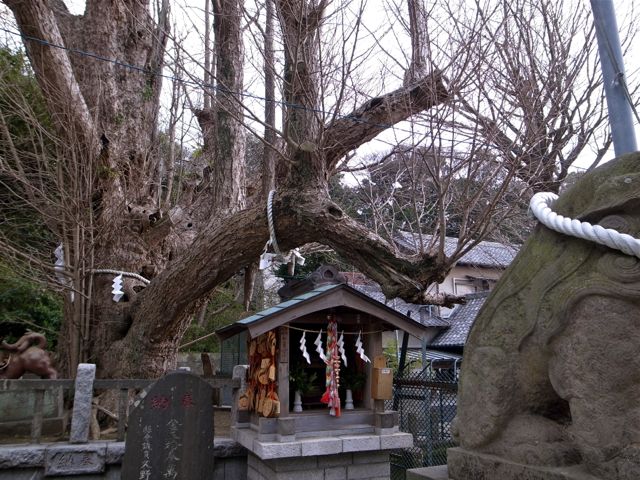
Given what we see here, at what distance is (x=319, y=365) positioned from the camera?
244 inches

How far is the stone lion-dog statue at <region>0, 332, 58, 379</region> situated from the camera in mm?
6953

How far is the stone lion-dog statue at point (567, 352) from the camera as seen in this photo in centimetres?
186

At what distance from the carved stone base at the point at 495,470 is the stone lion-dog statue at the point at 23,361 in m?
6.40

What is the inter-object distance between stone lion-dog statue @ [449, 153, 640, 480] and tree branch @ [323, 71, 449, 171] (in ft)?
11.8

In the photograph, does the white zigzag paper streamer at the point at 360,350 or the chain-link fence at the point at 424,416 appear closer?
the white zigzag paper streamer at the point at 360,350

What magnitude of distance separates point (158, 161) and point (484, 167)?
19.8 ft

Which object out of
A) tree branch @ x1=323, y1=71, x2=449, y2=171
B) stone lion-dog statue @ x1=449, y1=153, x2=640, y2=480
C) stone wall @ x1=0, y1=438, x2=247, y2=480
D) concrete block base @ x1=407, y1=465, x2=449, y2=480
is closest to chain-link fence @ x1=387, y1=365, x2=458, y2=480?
stone wall @ x1=0, y1=438, x2=247, y2=480

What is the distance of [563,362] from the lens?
6.56 ft

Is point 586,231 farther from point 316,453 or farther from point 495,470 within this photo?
point 316,453

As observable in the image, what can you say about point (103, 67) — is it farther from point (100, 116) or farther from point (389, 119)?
point (389, 119)

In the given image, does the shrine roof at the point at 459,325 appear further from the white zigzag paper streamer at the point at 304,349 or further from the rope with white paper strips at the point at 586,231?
the rope with white paper strips at the point at 586,231

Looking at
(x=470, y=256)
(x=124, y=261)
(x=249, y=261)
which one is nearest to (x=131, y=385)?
(x=249, y=261)

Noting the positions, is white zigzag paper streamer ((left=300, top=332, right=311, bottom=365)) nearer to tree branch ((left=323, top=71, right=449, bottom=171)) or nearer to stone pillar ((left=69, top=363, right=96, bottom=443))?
tree branch ((left=323, top=71, right=449, bottom=171))

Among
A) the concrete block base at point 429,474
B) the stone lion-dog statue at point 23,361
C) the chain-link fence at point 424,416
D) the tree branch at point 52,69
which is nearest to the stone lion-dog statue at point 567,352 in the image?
the concrete block base at point 429,474
